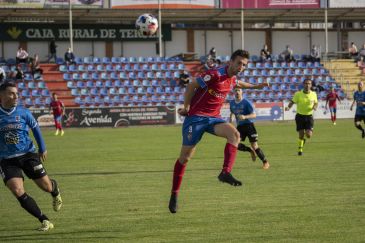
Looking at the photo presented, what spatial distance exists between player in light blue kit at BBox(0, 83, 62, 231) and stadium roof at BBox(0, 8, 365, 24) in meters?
37.1

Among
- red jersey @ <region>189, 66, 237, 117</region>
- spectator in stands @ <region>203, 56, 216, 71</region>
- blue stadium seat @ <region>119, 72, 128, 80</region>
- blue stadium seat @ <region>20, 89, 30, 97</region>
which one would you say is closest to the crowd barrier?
blue stadium seat @ <region>20, 89, 30, 97</region>

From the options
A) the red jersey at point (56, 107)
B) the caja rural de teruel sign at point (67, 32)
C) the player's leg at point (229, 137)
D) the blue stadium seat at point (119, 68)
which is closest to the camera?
the player's leg at point (229, 137)

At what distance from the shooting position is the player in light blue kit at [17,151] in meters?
9.41

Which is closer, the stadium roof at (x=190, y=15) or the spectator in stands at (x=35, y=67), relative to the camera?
the spectator in stands at (x=35, y=67)

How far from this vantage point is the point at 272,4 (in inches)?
1954

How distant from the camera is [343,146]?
23.2m

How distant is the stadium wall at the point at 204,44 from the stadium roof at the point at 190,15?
173 cm

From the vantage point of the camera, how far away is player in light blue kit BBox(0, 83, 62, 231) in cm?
941

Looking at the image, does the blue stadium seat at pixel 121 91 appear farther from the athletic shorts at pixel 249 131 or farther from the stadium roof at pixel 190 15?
the athletic shorts at pixel 249 131

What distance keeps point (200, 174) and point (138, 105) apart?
28.0m

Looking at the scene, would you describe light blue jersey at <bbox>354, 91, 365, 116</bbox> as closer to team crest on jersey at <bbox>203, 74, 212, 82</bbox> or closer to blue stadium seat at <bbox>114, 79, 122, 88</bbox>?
team crest on jersey at <bbox>203, 74, 212, 82</bbox>

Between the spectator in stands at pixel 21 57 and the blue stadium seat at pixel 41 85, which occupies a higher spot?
the spectator in stands at pixel 21 57

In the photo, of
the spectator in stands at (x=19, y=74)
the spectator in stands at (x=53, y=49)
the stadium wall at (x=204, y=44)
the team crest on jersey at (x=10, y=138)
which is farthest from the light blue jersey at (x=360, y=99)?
the stadium wall at (x=204, y=44)

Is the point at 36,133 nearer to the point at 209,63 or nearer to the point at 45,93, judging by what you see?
the point at 45,93
